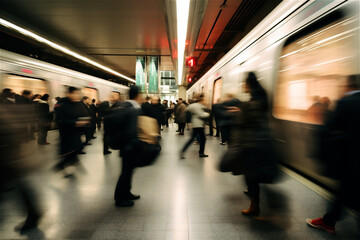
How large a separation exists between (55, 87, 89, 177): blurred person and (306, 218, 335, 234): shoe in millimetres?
3437

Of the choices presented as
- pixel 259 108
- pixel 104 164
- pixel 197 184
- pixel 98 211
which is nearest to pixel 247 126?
pixel 259 108

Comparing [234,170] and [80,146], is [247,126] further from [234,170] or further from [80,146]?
[80,146]

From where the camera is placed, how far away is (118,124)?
2.04 meters

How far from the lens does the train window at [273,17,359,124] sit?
2023mm

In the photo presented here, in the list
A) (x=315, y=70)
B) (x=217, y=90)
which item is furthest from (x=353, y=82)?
(x=217, y=90)

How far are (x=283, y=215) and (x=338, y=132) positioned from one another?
1178 millimetres

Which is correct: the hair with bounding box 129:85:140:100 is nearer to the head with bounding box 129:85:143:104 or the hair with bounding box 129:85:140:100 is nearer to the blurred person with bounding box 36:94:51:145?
the head with bounding box 129:85:143:104

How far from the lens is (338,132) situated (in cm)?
155

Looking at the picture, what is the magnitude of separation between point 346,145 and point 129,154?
2.06 m

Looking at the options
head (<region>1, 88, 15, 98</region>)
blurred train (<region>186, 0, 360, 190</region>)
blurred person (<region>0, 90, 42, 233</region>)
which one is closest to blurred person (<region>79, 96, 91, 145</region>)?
head (<region>1, 88, 15, 98</region>)

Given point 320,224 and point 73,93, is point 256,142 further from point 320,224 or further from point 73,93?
point 73,93

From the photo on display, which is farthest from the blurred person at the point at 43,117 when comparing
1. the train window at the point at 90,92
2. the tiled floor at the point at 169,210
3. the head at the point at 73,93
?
the train window at the point at 90,92

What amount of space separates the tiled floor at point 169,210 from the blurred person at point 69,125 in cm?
37

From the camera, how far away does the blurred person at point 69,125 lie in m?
3.14
